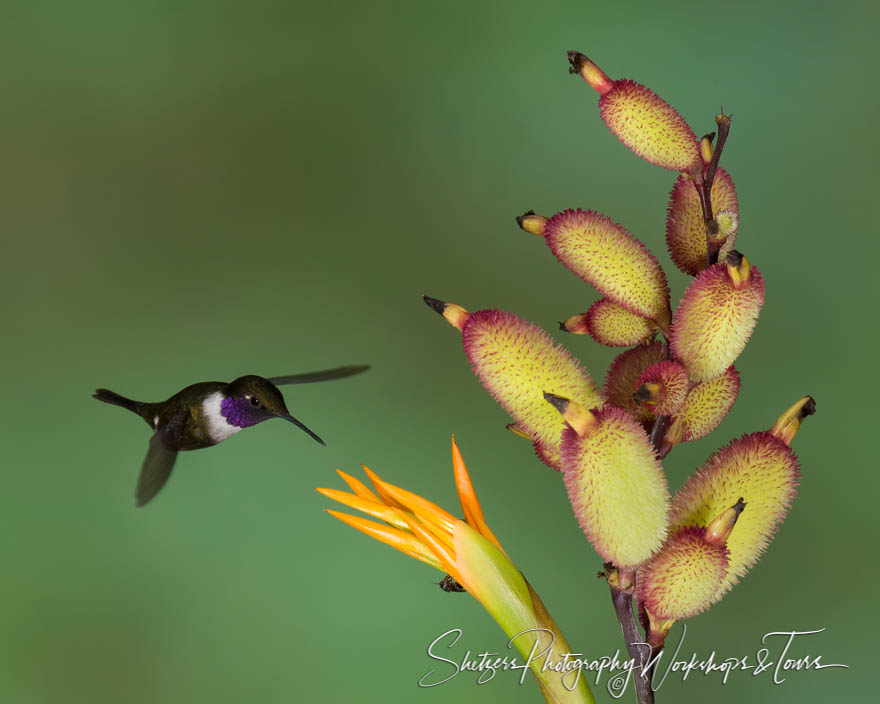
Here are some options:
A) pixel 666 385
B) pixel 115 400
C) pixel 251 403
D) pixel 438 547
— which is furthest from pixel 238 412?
pixel 666 385

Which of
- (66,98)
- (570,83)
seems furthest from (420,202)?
(66,98)

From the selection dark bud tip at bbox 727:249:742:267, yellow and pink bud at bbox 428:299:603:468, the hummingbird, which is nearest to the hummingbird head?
the hummingbird

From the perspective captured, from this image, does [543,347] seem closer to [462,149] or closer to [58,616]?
[462,149]

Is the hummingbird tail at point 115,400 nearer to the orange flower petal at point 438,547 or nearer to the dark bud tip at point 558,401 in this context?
the orange flower petal at point 438,547

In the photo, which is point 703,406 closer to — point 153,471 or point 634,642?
point 634,642

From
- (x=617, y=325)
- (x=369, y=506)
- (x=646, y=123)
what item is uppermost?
(x=646, y=123)

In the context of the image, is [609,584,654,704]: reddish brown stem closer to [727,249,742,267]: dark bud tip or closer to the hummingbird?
[727,249,742,267]: dark bud tip
